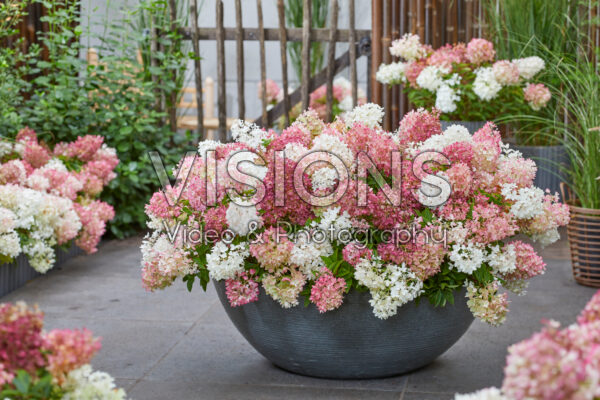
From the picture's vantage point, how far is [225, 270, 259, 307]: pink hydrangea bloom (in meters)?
2.30

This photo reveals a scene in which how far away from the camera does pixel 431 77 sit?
423 centimetres

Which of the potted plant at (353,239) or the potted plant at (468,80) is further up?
the potted plant at (468,80)

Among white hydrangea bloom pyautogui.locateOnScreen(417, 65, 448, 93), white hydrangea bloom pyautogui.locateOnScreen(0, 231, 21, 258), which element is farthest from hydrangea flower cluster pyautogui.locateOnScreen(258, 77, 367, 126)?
white hydrangea bloom pyautogui.locateOnScreen(0, 231, 21, 258)

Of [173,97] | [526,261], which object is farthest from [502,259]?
[173,97]

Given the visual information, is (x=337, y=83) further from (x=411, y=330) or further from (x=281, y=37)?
(x=411, y=330)

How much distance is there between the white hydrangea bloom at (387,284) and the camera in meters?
2.22

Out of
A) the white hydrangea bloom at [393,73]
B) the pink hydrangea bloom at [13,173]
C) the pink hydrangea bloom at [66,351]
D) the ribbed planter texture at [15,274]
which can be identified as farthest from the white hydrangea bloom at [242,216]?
the white hydrangea bloom at [393,73]

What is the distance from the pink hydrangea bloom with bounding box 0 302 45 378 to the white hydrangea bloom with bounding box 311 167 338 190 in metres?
1.09

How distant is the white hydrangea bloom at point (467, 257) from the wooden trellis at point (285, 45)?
9.32 feet

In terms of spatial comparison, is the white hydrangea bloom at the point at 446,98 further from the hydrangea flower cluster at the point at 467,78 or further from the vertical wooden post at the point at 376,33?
the vertical wooden post at the point at 376,33

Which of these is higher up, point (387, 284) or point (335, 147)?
point (335, 147)

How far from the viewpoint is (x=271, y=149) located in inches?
96.7

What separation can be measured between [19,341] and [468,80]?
343 cm

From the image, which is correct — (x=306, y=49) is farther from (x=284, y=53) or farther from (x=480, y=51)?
(x=480, y=51)
